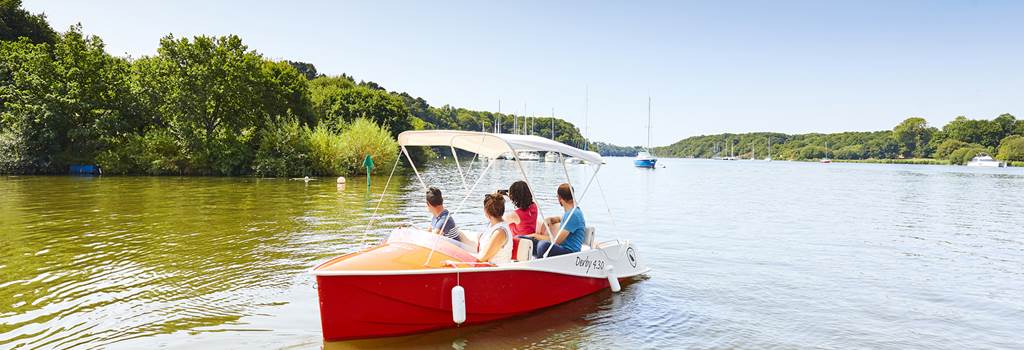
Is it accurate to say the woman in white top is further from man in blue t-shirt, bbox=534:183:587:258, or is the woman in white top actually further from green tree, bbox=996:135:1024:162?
green tree, bbox=996:135:1024:162

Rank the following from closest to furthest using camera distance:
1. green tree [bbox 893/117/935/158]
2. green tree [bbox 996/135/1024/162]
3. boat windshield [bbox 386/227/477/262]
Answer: boat windshield [bbox 386/227/477/262] → green tree [bbox 996/135/1024/162] → green tree [bbox 893/117/935/158]

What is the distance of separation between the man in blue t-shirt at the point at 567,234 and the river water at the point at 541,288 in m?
0.85

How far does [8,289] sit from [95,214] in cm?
951

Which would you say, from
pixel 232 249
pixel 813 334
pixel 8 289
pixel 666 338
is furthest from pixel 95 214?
pixel 813 334

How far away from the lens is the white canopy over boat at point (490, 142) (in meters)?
7.65

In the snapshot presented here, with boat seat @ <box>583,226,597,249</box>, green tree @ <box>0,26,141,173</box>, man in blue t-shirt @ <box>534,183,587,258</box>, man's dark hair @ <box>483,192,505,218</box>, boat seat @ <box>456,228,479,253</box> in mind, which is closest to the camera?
man's dark hair @ <box>483,192,505,218</box>

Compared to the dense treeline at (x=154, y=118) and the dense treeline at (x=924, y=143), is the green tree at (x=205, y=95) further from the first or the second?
the dense treeline at (x=924, y=143)

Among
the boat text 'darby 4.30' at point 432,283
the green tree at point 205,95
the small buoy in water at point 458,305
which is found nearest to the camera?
the boat text 'darby 4.30' at point 432,283

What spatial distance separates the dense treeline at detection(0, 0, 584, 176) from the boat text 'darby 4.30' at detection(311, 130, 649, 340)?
32803 millimetres

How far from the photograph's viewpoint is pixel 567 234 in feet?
27.2

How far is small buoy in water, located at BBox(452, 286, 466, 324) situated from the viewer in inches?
255

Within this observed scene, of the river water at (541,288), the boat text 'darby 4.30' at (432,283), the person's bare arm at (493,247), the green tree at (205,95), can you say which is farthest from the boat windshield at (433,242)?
the green tree at (205,95)

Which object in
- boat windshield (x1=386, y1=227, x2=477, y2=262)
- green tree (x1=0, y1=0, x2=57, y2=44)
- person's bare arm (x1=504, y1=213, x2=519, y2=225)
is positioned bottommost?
boat windshield (x1=386, y1=227, x2=477, y2=262)

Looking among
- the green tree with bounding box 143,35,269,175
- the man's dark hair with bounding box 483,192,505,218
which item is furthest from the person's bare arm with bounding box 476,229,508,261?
the green tree with bounding box 143,35,269,175
